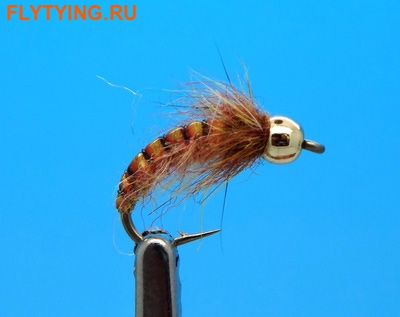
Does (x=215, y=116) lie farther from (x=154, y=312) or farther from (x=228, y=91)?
(x=154, y=312)

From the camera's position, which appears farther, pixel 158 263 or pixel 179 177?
pixel 179 177

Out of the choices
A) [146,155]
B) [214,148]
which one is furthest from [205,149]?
[146,155]

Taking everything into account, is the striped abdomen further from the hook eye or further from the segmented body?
the hook eye

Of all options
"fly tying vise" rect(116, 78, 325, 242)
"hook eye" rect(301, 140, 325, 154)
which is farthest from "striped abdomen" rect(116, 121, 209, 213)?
"hook eye" rect(301, 140, 325, 154)

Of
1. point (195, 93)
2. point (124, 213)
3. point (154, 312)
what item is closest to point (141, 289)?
point (154, 312)

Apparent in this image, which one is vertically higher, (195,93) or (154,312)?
(195,93)

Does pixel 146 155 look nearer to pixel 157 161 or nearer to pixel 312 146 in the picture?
pixel 157 161

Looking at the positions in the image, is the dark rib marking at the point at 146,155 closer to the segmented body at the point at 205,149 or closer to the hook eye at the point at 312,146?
the segmented body at the point at 205,149
